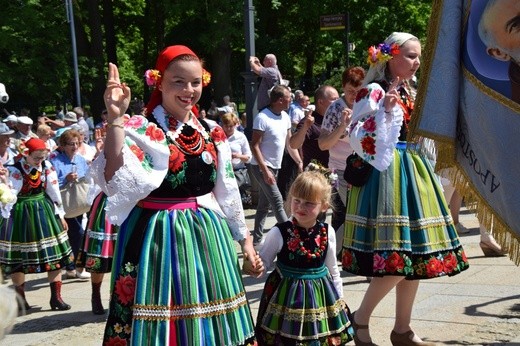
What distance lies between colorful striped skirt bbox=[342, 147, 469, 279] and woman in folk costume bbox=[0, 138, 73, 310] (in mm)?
3217

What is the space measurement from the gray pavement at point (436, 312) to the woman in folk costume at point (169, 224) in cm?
167

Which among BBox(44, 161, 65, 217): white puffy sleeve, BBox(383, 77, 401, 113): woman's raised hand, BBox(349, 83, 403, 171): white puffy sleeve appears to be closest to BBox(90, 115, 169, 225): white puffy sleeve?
BBox(349, 83, 403, 171): white puffy sleeve

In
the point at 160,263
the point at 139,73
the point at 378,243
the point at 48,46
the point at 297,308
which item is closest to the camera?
the point at 160,263

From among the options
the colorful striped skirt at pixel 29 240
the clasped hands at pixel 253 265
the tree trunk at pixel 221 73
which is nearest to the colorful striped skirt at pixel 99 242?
the colorful striped skirt at pixel 29 240

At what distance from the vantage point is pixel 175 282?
395cm

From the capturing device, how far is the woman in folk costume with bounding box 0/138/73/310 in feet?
23.6

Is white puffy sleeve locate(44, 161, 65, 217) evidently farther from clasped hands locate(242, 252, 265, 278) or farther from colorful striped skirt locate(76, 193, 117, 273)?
clasped hands locate(242, 252, 265, 278)

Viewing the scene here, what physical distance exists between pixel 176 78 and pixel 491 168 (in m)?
2.02

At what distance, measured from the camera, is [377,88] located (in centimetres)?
493

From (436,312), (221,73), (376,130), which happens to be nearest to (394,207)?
(376,130)

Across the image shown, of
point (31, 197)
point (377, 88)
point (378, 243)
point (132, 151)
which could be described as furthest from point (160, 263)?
point (31, 197)

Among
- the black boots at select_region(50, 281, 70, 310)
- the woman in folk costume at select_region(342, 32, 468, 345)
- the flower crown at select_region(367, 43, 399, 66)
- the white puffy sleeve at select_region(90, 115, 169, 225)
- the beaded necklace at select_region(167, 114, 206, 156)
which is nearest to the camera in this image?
the white puffy sleeve at select_region(90, 115, 169, 225)

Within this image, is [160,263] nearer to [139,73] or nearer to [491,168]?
[491,168]

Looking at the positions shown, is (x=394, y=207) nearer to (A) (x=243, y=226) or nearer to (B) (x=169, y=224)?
(A) (x=243, y=226)
